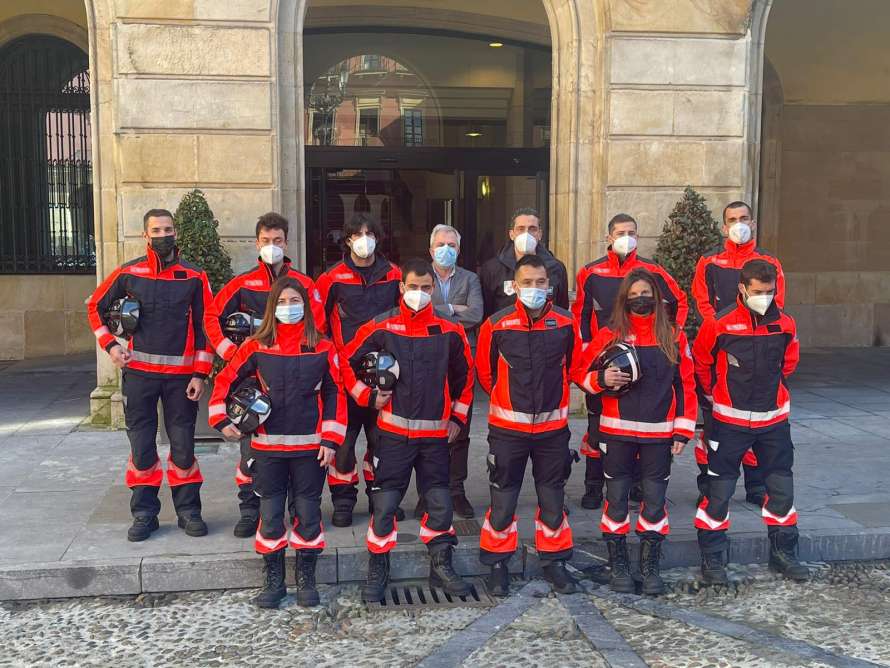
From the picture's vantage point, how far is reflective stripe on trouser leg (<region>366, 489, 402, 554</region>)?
17.5ft

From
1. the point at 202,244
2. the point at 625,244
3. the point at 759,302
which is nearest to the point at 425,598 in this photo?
the point at 759,302

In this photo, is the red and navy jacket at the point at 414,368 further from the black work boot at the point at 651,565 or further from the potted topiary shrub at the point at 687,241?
the potted topiary shrub at the point at 687,241

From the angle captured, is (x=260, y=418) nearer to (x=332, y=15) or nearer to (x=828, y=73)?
(x=332, y=15)

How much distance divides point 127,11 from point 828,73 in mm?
9372

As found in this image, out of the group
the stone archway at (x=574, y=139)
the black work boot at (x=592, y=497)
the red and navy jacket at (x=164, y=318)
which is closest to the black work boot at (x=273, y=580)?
the red and navy jacket at (x=164, y=318)

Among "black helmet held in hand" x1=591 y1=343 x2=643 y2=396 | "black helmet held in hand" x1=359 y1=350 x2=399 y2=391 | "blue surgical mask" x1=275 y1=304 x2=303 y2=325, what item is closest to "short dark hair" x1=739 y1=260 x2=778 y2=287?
"black helmet held in hand" x1=591 y1=343 x2=643 y2=396

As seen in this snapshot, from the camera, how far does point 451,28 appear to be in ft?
40.9

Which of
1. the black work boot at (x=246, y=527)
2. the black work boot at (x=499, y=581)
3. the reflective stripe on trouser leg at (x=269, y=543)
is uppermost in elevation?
the reflective stripe on trouser leg at (x=269, y=543)

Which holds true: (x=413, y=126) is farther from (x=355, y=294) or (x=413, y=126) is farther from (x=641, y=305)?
(x=641, y=305)

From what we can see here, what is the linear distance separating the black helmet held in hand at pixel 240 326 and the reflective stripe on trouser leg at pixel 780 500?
312 centimetres

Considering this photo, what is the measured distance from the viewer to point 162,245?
5988mm

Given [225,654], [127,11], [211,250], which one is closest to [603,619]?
[225,654]

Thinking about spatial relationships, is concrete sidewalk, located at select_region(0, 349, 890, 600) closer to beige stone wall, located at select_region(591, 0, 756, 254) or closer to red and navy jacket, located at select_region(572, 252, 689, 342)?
red and navy jacket, located at select_region(572, 252, 689, 342)

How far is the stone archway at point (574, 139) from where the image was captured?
926 cm
